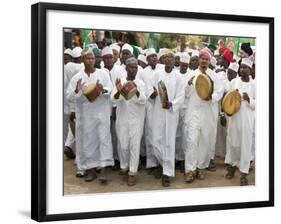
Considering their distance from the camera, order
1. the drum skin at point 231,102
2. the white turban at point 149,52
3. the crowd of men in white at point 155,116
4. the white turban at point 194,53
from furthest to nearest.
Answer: the drum skin at point 231,102, the white turban at point 194,53, the white turban at point 149,52, the crowd of men in white at point 155,116

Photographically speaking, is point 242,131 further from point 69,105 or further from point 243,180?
point 69,105

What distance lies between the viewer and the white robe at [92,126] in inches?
118

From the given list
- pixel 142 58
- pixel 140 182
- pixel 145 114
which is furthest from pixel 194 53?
pixel 140 182

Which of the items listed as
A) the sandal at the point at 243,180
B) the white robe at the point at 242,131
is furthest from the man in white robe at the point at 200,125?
the sandal at the point at 243,180

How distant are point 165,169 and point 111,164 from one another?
0.89 feet

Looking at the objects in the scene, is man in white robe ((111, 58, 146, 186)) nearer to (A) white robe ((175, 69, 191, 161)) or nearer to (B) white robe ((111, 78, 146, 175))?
(B) white robe ((111, 78, 146, 175))

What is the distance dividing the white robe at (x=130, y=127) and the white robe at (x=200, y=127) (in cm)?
25

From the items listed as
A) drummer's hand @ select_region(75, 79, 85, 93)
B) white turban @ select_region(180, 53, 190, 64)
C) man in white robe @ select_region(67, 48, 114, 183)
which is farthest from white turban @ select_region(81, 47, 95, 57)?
white turban @ select_region(180, 53, 190, 64)

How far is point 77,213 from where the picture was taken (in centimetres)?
298

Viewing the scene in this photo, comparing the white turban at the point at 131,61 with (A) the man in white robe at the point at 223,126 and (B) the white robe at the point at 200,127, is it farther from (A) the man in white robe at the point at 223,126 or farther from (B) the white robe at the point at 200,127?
(A) the man in white robe at the point at 223,126

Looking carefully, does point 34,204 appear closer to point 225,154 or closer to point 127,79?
point 127,79

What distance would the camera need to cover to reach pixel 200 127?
328 centimetres

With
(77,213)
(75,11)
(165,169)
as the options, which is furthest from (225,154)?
(75,11)

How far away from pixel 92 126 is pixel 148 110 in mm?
281
